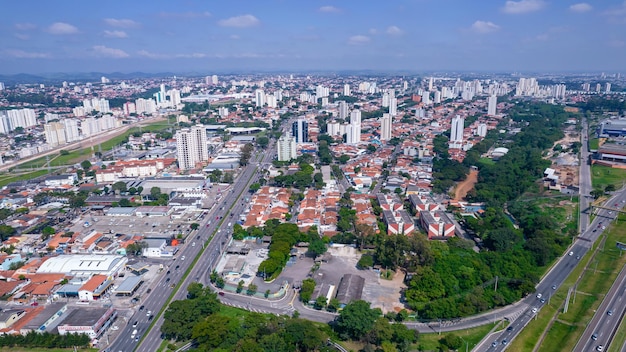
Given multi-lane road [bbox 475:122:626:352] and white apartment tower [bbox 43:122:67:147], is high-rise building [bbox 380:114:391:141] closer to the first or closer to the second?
multi-lane road [bbox 475:122:626:352]

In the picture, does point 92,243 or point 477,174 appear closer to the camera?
point 92,243

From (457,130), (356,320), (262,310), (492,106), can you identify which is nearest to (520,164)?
(457,130)

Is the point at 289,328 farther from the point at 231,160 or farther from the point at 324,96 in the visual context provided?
the point at 324,96

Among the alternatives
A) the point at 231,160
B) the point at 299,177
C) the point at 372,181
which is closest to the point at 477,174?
the point at 372,181

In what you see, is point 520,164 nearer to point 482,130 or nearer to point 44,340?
point 482,130

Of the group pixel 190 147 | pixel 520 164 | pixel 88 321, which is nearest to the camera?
pixel 88 321

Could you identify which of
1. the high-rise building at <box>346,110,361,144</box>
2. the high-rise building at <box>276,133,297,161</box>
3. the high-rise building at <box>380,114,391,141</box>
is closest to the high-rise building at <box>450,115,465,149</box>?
the high-rise building at <box>380,114,391,141</box>

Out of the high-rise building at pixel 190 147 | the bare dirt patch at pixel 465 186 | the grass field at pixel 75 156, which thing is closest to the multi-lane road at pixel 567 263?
the bare dirt patch at pixel 465 186
